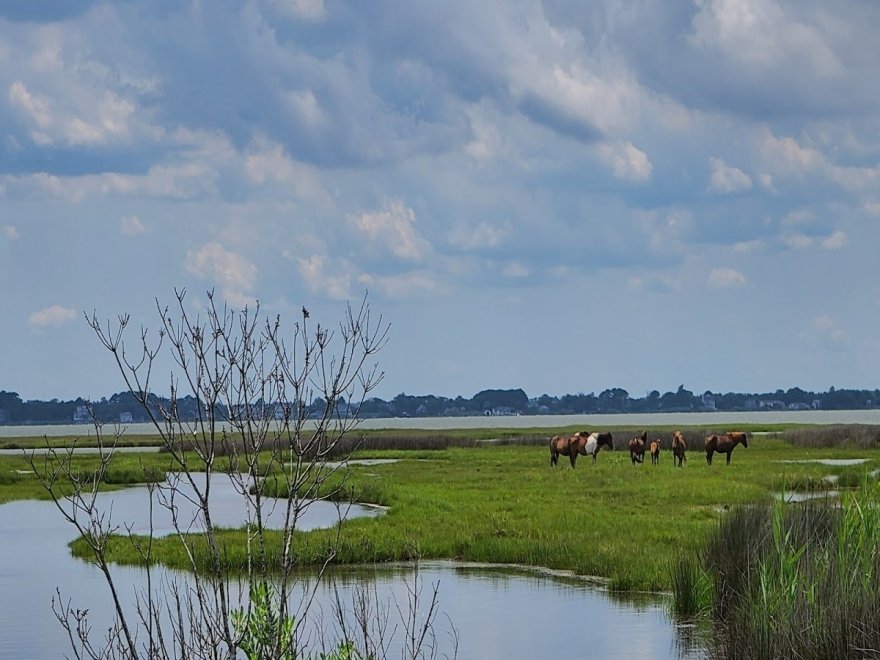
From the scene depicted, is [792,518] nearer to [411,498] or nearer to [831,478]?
[411,498]

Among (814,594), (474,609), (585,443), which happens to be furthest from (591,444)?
(814,594)

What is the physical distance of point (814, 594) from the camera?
10.2 m

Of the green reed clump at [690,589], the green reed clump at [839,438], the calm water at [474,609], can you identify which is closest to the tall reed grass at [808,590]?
the green reed clump at [690,589]

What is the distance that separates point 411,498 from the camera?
30688 mm

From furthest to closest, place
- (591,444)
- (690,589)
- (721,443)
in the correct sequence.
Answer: (591,444)
(721,443)
(690,589)

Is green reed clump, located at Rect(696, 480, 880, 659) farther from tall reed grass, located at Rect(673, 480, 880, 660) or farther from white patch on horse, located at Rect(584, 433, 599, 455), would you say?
white patch on horse, located at Rect(584, 433, 599, 455)

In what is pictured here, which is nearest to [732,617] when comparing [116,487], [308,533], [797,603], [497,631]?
[797,603]

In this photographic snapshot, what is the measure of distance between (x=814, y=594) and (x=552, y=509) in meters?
16.6

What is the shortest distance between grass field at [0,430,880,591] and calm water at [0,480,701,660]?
84 cm

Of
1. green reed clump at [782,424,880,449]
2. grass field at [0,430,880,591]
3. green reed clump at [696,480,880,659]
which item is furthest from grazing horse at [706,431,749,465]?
green reed clump at [696,480,880,659]

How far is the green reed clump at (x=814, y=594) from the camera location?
9.47 meters

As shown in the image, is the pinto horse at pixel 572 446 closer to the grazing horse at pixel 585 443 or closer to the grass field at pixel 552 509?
the grazing horse at pixel 585 443

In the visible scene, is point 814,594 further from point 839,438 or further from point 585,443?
point 839,438

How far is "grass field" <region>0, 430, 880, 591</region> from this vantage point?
2052 cm
